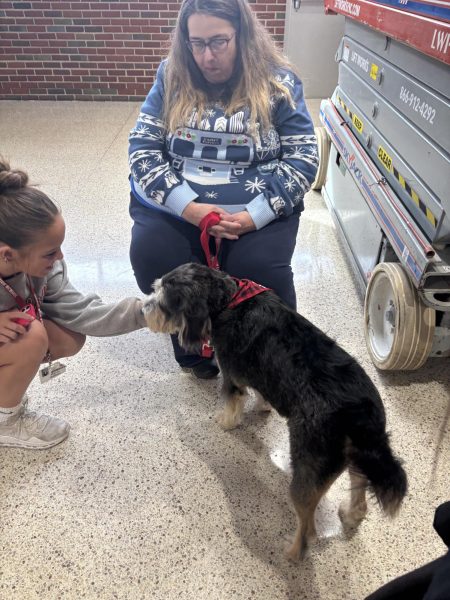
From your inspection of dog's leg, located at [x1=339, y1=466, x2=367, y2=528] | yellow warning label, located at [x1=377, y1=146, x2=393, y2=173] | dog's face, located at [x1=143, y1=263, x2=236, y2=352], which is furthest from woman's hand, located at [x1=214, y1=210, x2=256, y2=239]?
dog's leg, located at [x1=339, y1=466, x2=367, y2=528]

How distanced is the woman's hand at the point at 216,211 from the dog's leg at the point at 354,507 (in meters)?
0.92

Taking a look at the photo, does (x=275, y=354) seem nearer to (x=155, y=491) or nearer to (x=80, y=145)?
(x=155, y=491)

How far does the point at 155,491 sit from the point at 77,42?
18.2 feet

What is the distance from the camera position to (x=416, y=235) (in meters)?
1.66

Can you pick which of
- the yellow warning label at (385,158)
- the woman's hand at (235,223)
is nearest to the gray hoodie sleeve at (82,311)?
the woman's hand at (235,223)

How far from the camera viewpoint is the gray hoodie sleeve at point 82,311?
1.63 metres

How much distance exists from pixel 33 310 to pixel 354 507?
1212mm

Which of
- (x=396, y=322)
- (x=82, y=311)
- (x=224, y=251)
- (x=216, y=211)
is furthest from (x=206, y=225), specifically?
(x=396, y=322)

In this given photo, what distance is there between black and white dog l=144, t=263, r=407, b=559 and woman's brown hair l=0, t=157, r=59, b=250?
0.41 m

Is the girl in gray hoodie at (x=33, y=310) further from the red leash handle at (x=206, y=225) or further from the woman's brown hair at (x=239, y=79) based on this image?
the woman's brown hair at (x=239, y=79)

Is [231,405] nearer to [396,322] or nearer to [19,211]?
[396,322]

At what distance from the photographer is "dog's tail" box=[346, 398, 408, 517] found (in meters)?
1.09

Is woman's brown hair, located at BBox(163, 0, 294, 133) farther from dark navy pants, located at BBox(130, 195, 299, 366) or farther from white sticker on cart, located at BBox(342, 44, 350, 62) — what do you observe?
white sticker on cart, located at BBox(342, 44, 350, 62)

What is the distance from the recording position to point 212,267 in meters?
1.75
